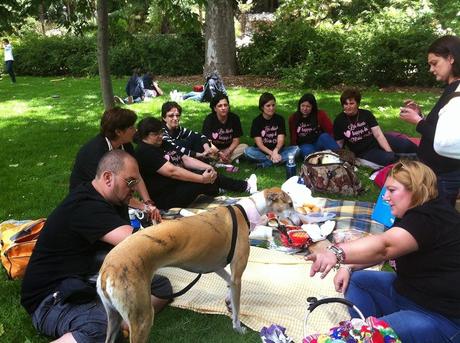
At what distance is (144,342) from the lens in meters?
2.53

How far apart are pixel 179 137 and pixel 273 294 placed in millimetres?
3118

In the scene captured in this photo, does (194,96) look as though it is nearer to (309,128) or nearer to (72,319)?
(309,128)

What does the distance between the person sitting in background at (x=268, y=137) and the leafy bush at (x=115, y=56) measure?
424 inches

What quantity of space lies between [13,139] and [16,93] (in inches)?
263

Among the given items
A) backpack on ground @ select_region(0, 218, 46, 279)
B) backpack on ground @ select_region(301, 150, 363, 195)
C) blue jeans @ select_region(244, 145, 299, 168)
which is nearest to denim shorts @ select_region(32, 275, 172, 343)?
backpack on ground @ select_region(0, 218, 46, 279)

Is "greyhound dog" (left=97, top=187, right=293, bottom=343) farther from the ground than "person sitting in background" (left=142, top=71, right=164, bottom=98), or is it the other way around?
"person sitting in background" (left=142, top=71, right=164, bottom=98)

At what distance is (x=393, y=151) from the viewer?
21.9 feet

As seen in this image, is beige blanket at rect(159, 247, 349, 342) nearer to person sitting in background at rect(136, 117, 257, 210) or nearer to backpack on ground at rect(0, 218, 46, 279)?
backpack on ground at rect(0, 218, 46, 279)

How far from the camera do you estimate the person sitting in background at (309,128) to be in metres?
6.86

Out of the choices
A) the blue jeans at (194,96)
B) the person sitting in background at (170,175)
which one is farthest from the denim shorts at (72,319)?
the blue jeans at (194,96)

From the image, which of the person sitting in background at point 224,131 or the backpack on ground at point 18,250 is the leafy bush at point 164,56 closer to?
the person sitting in background at point 224,131

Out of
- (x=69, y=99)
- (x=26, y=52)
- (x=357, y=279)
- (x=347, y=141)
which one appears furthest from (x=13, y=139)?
(x=26, y=52)

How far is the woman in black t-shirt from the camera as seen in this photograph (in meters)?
3.57

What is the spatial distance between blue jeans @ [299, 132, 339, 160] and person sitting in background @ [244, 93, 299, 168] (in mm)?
151
